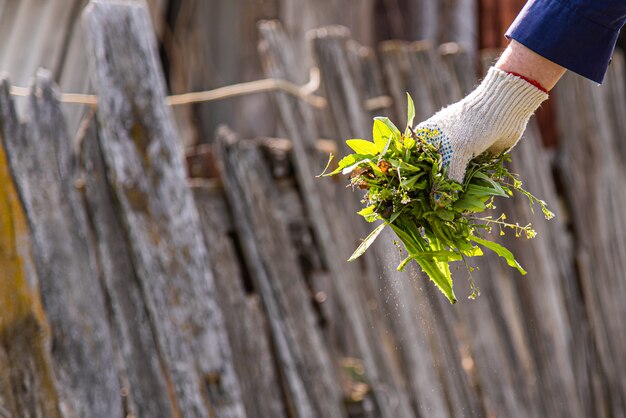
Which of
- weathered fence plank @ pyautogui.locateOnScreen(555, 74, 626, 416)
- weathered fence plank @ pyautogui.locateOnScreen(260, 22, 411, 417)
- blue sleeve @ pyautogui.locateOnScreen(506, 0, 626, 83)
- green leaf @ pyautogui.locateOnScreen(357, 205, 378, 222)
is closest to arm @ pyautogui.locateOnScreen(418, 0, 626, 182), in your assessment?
blue sleeve @ pyautogui.locateOnScreen(506, 0, 626, 83)

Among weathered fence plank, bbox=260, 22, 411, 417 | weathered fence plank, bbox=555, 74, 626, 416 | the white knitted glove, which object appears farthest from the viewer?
weathered fence plank, bbox=555, 74, 626, 416

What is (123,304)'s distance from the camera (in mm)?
2883

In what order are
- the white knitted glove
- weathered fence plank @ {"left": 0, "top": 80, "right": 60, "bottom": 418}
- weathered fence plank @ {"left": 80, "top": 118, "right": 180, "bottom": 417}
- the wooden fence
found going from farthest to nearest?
weathered fence plank @ {"left": 80, "top": 118, "right": 180, "bottom": 417}, the wooden fence, weathered fence plank @ {"left": 0, "top": 80, "right": 60, "bottom": 418}, the white knitted glove

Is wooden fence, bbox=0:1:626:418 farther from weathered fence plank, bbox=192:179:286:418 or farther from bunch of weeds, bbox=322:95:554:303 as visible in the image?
bunch of weeds, bbox=322:95:554:303

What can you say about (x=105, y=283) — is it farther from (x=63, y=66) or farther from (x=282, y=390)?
(x=63, y=66)

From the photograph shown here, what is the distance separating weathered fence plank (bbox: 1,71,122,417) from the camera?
8.86ft

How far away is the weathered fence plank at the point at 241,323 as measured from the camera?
3201mm

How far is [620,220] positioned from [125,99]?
240 cm

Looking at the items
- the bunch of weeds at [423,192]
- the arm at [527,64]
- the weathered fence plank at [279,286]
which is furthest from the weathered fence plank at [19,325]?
the arm at [527,64]

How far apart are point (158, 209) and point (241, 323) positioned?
1.72 feet

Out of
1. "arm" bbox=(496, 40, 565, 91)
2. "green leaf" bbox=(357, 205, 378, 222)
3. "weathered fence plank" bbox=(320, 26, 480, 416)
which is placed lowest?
"weathered fence plank" bbox=(320, 26, 480, 416)

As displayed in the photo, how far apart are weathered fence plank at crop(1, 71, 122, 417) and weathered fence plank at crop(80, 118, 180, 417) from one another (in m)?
0.06

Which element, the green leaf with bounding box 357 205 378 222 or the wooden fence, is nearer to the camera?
the green leaf with bounding box 357 205 378 222

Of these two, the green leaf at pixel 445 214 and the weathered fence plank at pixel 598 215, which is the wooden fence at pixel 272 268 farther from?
the green leaf at pixel 445 214
